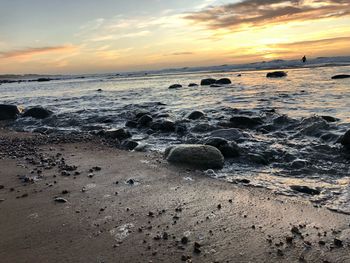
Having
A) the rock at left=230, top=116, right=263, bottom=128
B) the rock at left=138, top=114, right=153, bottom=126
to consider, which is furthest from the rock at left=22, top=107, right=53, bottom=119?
the rock at left=230, top=116, right=263, bottom=128

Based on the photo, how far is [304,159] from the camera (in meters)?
8.64

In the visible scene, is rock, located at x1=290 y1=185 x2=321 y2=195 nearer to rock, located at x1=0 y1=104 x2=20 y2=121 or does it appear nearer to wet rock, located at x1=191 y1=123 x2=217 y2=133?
wet rock, located at x1=191 y1=123 x2=217 y2=133

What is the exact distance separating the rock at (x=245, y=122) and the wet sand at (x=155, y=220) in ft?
16.9

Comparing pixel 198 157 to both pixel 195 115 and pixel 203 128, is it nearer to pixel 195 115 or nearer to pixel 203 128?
pixel 203 128

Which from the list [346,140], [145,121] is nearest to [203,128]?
[145,121]

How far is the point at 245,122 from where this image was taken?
13133mm

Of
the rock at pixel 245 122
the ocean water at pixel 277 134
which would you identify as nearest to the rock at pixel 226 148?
the ocean water at pixel 277 134

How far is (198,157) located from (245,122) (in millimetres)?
4839

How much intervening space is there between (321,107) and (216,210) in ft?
35.8

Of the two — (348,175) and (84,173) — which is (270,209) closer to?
(348,175)

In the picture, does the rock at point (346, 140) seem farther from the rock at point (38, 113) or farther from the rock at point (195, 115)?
the rock at point (38, 113)

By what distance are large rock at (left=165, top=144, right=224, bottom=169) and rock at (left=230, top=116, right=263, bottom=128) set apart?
431 centimetres

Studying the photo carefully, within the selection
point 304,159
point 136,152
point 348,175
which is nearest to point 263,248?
point 348,175

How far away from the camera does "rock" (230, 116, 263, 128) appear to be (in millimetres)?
12938
